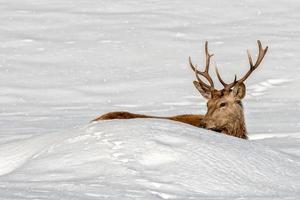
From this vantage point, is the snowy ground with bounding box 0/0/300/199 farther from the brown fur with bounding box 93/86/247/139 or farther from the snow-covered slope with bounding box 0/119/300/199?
the brown fur with bounding box 93/86/247/139

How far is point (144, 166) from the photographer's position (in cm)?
668

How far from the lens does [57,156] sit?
7.08 m

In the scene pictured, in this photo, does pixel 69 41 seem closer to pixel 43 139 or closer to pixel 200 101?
pixel 200 101

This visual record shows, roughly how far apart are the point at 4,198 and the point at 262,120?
853 cm

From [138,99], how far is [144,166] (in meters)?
10.3

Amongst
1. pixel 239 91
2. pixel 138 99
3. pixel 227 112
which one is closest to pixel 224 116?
pixel 227 112

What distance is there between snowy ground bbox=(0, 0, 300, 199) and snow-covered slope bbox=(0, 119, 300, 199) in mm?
11

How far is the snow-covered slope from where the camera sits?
241 inches

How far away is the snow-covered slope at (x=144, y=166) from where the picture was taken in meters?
6.13

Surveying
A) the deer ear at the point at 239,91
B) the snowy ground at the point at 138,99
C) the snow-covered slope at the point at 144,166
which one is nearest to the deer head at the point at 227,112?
the deer ear at the point at 239,91

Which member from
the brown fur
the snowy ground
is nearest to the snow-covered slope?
the snowy ground

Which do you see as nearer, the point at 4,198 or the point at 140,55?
the point at 4,198

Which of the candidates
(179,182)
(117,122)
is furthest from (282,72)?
(179,182)

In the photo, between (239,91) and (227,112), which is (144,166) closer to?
(227,112)
